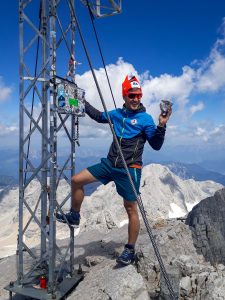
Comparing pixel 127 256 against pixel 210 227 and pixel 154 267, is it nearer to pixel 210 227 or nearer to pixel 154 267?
pixel 154 267

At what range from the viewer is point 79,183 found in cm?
785

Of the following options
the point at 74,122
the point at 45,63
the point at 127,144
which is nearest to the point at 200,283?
the point at 127,144

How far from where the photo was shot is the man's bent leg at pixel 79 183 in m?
7.80

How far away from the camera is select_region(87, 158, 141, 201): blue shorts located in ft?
25.0

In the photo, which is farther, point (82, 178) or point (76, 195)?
point (76, 195)

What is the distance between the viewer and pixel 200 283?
6.68m

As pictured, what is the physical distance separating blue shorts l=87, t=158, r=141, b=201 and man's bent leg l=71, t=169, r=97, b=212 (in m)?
0.12

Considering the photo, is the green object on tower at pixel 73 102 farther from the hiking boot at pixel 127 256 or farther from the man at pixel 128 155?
the hiking boot at pixel 127 256

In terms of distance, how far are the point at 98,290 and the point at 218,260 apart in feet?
12.0

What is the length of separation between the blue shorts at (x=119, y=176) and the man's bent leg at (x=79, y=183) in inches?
4.6

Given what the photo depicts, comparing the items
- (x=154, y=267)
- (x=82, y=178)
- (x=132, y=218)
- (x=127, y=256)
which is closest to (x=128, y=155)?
(x=82, y=178)

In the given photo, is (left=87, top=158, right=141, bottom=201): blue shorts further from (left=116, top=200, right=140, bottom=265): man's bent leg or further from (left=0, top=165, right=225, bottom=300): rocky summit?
(left=0, top=165, right=225, bottom=300): rocky summit

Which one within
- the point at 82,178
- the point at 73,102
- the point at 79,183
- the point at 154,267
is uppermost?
the point at 73,102

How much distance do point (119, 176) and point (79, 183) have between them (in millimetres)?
980
